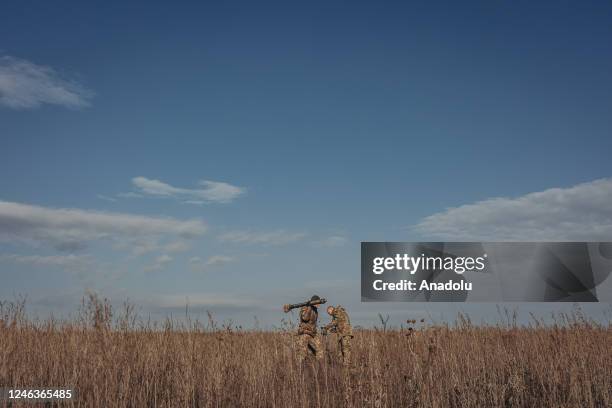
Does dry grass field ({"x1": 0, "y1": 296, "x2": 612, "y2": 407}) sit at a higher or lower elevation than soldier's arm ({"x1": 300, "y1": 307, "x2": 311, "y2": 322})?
lower

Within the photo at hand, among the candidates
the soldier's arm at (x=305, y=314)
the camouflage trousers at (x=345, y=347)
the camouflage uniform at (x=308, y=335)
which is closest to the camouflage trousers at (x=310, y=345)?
the camouflage uniform at (x=308, y=335)

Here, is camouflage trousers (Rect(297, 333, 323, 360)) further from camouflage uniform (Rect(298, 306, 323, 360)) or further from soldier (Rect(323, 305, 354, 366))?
soldier (Rect(323, 305, 354, 366))

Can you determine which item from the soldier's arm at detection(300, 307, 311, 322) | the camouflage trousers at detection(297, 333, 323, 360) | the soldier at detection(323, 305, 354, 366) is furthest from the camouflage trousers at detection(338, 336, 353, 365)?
the soldier's arm at detection(300, 307, 311, 322)

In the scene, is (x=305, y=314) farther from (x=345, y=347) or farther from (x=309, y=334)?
(x=345, y=347)

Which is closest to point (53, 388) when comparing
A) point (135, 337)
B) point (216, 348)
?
point (135, 337)

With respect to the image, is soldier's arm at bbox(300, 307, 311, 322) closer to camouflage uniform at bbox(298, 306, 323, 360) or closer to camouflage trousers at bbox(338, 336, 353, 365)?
camouflage uniform at bbox(298, 306, 323, 360)

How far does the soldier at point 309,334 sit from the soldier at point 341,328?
1.51ft

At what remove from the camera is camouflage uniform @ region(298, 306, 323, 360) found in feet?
37.4

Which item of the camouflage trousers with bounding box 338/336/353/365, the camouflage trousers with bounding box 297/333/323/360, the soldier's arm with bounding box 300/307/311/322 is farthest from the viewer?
the soldier's arm with bounding box 300/307/311/322

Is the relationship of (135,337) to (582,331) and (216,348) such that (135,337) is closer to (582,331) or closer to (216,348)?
(216,348)

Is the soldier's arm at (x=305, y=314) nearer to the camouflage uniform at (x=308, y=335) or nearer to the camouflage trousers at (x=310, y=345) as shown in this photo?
the camouflage uniform at (x=308, y=335)

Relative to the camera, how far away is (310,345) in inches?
455

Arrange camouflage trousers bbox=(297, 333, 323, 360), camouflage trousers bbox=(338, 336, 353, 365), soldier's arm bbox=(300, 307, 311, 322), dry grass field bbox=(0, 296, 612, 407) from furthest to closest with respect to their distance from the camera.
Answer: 1. soldier's arm bbox=(300, 307, 311, 322)
2. camouflage trousers bbox=(297, 333, 323, 360)
3. camouflage trousers bbox=(338, 336, 353, 365)
4. dry grass field bbox=(0, 296, 612, 407)

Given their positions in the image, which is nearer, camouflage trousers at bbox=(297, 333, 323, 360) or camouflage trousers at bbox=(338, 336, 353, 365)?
camouflage trousers at bbox=(338, 336, 353, 365)
